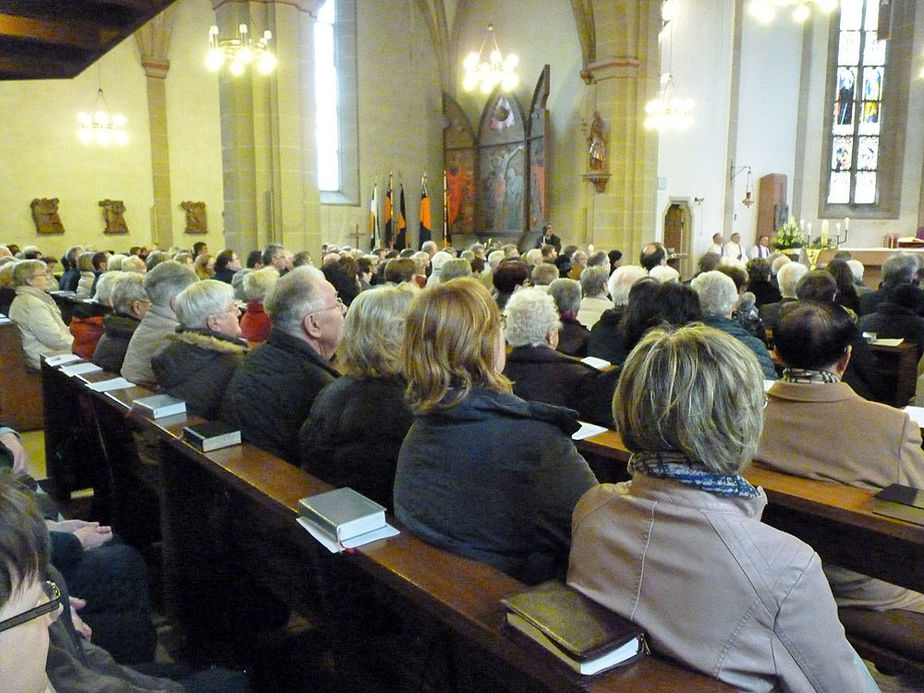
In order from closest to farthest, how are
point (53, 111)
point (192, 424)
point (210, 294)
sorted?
point (192, 424), point (210, 294), point (53, 111)

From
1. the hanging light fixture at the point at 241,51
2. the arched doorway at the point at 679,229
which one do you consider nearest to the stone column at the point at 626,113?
the arched doorway at the point at 679,229

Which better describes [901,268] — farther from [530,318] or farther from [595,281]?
[530,318]

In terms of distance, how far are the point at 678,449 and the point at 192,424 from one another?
219 centimetres

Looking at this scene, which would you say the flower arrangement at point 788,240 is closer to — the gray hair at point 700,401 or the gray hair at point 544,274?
the gray hair at point 544,274

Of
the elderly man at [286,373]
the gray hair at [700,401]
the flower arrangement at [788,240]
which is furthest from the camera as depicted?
the flower arrangement at [788,240]

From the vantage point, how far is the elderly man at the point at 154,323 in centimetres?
409

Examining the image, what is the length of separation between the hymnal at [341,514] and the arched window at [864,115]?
19519 millimetres

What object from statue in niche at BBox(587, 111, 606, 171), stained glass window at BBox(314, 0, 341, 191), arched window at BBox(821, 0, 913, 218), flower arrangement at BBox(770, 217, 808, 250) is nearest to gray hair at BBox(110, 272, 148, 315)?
statue in niche at BBox(587, 111, 606, 171)

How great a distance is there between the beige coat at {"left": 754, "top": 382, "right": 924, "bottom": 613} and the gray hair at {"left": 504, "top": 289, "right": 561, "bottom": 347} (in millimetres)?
1124

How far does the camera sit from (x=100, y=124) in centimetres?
1432

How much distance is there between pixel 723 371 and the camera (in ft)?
4.61

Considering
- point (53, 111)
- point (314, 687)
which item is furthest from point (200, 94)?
point (314, 687)

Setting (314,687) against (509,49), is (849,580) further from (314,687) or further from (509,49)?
(509,49)

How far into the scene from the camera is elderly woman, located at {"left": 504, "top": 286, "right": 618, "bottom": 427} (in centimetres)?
333
